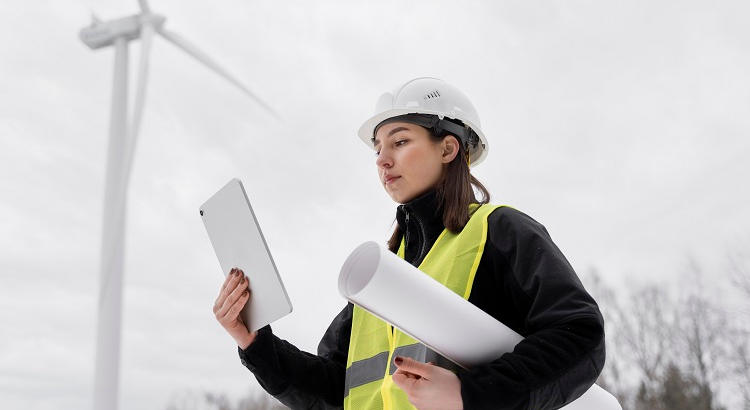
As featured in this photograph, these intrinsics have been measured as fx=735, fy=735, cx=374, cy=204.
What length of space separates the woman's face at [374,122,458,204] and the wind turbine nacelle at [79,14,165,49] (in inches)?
589

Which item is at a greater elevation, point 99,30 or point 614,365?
point 99,30

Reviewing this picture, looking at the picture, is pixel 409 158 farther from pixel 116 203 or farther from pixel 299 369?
pixel 116 203

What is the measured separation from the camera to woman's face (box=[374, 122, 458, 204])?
3498 millimetres

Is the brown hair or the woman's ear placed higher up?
the woman's ear

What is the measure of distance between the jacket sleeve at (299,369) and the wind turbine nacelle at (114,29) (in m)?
14.9

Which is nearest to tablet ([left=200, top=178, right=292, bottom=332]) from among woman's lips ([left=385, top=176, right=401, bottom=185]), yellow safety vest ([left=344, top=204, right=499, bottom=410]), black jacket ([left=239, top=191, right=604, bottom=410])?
black jacket ([left=239, top=191, right=604, bottom=410])

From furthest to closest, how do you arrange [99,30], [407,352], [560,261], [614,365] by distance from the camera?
[614,365] → [99,30] → [407,352] → [560,261]

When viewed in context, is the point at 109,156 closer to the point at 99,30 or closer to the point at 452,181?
the point at 99,30

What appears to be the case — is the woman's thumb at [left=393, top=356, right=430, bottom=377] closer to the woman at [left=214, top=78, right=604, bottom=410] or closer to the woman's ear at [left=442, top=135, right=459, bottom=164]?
the woman at [left=214, top=78, right=604, bottom=410]

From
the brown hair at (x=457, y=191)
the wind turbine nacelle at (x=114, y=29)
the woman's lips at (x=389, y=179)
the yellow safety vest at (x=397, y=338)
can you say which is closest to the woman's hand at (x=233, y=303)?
the yellow safety vest at (x=397, y=338)

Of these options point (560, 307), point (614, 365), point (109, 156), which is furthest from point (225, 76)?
point (614, 365)

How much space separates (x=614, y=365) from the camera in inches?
1432

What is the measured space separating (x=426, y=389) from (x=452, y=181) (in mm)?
1392

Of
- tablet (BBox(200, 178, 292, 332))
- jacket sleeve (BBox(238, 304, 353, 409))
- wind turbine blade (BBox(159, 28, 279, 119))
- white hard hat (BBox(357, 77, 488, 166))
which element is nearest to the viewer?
tablet (BBox(200, 178, 292, 332))
